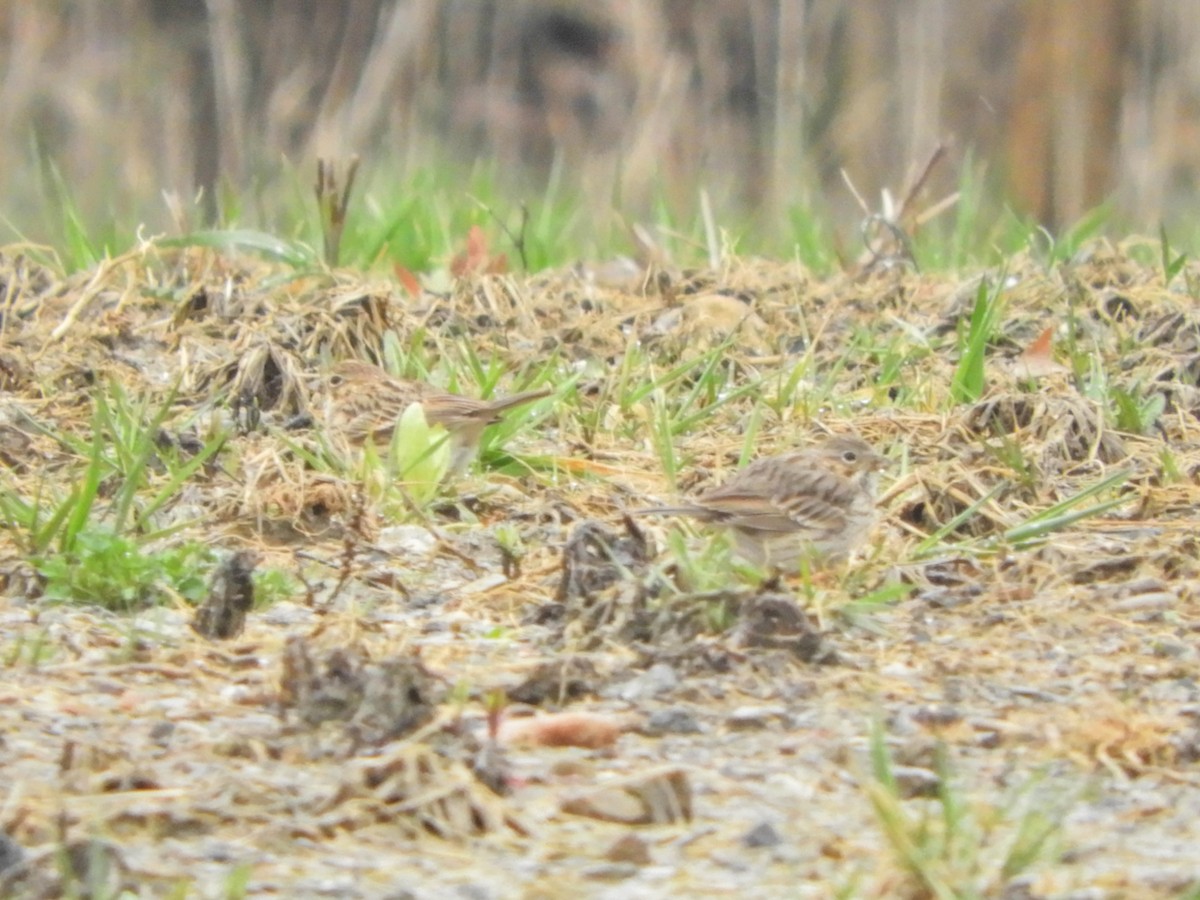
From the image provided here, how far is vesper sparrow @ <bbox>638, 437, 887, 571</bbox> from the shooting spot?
4.94 metres

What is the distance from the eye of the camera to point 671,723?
148 inches

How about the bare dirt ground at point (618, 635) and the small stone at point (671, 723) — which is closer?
the bare dirt ground at point (618, 635)

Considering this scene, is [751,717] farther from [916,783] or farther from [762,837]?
[762,837]

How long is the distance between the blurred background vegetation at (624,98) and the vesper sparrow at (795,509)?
465 cm

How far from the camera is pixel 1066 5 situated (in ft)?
39.7

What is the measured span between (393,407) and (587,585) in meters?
1.82

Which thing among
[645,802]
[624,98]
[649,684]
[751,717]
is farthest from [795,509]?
[624,98]

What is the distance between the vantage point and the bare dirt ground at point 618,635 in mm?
3152

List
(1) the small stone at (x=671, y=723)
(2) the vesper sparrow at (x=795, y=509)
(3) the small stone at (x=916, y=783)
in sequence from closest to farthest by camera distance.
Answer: (3) the small stone at (x=916, y=783) → (1) the small stone at (x=671, y=723) → (2) the vesper sparrow at (x=795, y=509)

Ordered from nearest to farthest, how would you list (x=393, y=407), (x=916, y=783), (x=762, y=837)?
(x=762, y=837), (x=916, y=783), (x=393, y=407)

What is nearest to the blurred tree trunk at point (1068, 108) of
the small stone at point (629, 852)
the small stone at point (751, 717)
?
the small stone at point (751, 717)

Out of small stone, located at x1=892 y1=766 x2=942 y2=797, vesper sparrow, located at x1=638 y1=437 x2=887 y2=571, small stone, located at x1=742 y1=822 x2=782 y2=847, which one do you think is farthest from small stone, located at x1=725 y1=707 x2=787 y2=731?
vesper sparrow, located at x1=638 y1=437 x2=887 y2=571

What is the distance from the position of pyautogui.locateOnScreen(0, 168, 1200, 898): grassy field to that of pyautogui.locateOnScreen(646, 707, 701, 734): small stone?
0.01 meters

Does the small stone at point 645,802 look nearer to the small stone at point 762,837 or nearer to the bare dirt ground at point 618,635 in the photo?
the bare dirt ground at point 618,635
